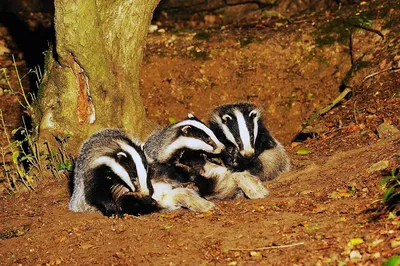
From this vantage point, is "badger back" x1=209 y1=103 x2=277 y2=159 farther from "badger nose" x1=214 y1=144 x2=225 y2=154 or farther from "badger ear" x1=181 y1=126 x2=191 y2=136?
"badger ear" x1=181 y1=126 x2=191 y2=136

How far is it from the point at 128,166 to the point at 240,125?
1205 mm

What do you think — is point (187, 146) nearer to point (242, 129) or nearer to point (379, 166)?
point (242, 129)

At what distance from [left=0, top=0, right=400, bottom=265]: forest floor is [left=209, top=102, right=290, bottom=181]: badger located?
171 mm

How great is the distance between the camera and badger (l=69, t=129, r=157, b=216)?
610 cm

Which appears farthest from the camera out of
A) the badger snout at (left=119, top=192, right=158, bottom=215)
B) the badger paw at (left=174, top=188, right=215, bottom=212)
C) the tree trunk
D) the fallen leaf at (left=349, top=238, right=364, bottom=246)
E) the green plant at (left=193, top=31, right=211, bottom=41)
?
the green plant at (left=193, top=31, right=211, bottom=41)

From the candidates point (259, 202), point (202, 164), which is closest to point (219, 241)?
point (259, 202)

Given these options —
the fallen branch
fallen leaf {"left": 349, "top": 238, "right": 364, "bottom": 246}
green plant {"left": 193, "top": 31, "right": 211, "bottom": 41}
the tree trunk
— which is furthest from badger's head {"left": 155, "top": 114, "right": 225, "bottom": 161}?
green plant {"left": 193, "top": 31, "right": 211, "bottom": 41}

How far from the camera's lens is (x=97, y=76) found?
7094mm

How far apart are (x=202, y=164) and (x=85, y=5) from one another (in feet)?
5.89

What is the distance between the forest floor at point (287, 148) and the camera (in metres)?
4.85

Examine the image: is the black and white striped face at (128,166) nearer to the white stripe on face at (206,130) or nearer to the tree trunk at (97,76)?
the white stripe on face at (206,130)

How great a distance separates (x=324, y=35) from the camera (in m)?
9.72

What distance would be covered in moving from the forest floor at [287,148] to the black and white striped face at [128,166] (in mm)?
282

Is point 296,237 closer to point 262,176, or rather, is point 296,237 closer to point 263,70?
point 262,176
